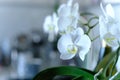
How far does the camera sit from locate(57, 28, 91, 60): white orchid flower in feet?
1.72

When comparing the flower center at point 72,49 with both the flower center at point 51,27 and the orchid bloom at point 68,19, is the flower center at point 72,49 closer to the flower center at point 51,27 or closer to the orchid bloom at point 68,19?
the orchid bloom at point 68,19

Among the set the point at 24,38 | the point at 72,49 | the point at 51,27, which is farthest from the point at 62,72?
the point at 24,38

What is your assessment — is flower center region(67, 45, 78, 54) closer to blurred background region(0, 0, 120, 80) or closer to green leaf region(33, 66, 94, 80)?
green leaf region(33, 66, 94, 80)

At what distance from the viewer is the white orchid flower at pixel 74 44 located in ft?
1.72

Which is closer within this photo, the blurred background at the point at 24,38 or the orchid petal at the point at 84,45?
the orchid petal at the point at 84,45

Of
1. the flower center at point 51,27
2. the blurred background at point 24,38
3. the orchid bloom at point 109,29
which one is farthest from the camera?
the blurred background at point 24,38

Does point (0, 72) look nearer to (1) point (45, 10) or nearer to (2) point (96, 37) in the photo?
(1) point (45, 10)

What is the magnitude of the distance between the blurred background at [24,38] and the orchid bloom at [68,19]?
1425 mm

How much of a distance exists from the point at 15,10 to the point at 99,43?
7.22 feet

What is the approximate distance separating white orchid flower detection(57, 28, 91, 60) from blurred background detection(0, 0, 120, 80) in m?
1.48

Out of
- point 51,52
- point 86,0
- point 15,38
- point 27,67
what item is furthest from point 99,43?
point 15,38

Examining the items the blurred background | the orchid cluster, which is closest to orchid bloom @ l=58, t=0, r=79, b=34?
the orchid cluster

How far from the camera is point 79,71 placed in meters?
0.55

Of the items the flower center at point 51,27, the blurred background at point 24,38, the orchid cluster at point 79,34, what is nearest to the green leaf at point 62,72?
the orchid cluster at point 79,34
